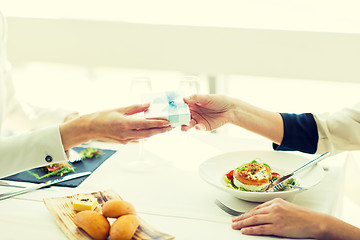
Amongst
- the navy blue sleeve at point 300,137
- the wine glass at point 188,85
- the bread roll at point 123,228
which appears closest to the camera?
the bread roll at point 123,228

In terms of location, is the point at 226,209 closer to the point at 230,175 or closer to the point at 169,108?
the point at 230,175

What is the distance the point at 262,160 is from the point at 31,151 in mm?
685

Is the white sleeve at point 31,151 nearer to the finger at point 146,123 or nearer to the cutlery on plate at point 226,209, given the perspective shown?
the finger at point 146,123

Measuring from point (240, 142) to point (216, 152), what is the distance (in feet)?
0.46

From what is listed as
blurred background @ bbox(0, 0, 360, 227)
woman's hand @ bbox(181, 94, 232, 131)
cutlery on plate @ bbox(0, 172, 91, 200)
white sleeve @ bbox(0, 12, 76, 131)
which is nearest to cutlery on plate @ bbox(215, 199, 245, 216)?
woman's hand @ bbox(181, 94, 232, 131)

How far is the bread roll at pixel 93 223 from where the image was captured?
96 cm

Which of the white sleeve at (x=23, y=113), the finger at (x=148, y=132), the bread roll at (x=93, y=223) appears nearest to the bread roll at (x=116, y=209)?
the bread roll at (x=93, y=223)

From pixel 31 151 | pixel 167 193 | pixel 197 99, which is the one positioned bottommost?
pixel 167 193

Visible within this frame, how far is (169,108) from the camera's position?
1.15m

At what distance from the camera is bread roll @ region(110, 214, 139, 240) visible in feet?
3.11

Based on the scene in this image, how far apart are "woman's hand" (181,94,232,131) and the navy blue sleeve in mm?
190

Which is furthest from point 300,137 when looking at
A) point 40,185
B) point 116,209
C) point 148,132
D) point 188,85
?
point 40,185

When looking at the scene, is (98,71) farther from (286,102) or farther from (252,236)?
(252,236)

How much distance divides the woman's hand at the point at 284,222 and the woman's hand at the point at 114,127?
1.04ft
